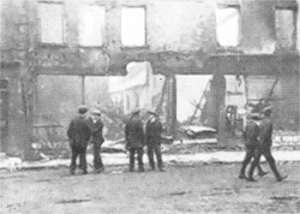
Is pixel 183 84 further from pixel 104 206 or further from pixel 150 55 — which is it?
pixel 104 206

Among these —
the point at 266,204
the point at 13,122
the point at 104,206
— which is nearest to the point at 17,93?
the point at 13,122

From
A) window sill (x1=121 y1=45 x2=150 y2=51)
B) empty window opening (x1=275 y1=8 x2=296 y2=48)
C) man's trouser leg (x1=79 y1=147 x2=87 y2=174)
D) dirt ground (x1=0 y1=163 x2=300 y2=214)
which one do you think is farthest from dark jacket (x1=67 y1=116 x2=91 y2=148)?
empty window opening (x1=275 y1=8 x2=296 y2=48)

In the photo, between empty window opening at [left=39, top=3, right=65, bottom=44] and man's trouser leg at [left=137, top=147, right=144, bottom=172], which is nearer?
man's trouser leg at [left=137, top=147, right=144, bottom=172]

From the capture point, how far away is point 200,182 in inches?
475

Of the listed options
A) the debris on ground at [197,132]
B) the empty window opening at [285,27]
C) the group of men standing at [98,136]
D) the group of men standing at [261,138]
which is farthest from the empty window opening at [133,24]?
the group of men standing at [261,138]

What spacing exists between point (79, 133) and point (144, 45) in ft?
20.6

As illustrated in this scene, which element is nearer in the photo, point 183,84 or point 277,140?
point 277,140

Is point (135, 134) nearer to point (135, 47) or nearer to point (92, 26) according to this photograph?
point (135, 47)

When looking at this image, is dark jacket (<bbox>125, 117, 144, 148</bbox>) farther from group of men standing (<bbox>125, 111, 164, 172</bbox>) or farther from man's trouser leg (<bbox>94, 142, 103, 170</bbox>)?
man's trouser leg (<bbox>94, 142, 103, 170</bbox>)

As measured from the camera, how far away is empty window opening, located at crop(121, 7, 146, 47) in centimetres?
1828

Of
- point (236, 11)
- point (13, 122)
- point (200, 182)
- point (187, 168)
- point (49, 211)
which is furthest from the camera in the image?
point (236, 11)

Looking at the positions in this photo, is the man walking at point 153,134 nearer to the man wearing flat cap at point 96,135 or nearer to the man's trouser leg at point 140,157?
the man's trouser leg at point 140,157

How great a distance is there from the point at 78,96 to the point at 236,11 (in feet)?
19.8

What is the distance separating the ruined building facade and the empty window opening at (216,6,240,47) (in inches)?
1.3
